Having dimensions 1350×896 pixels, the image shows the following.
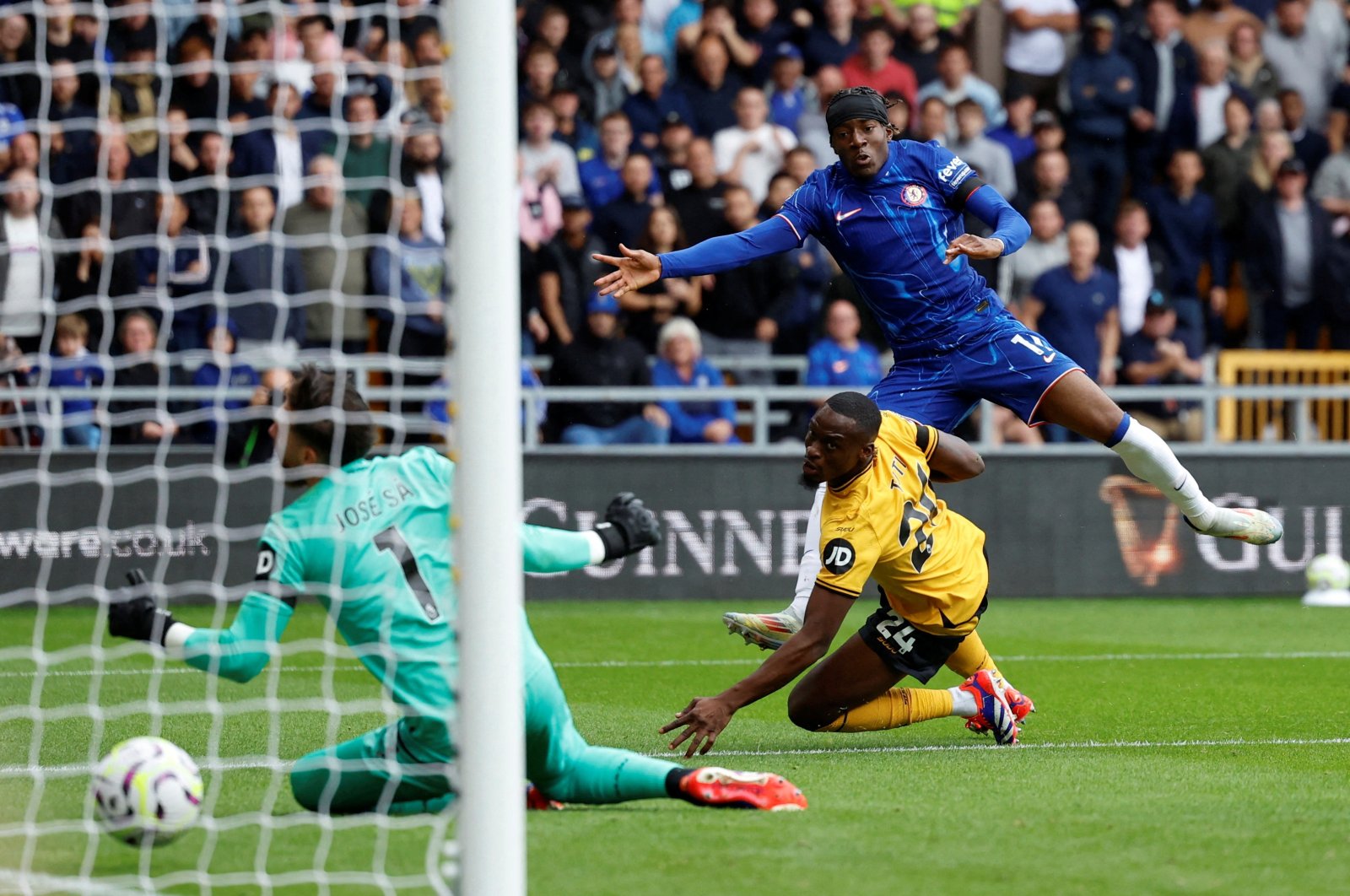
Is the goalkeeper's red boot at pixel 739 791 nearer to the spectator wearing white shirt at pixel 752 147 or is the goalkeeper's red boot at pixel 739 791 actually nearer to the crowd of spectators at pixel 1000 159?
the crowd of spectators at pixel 1000 159

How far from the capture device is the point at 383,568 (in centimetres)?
505

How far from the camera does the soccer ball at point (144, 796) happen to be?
4.92m

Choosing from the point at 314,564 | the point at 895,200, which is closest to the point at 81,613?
the point at 895,200

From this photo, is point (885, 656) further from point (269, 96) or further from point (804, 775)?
point (269, 96)

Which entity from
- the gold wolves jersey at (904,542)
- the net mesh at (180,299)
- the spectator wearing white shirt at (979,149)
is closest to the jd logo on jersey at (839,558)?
the gold wolves jersey at (904,542)

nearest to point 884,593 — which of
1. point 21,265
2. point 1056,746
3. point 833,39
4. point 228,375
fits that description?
point 1056,746

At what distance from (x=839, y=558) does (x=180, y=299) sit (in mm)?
5193

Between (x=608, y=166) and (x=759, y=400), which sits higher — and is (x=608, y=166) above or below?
above

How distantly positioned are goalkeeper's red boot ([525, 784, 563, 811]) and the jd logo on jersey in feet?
4.35

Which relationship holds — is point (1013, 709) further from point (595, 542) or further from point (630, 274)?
point (595, 542)

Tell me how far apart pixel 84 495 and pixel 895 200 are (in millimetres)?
6890

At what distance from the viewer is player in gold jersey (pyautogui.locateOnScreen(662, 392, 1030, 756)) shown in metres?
6.20

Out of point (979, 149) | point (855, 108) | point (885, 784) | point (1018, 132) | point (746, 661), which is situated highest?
point (1018, 132)

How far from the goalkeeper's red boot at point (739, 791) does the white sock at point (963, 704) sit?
1.87m
